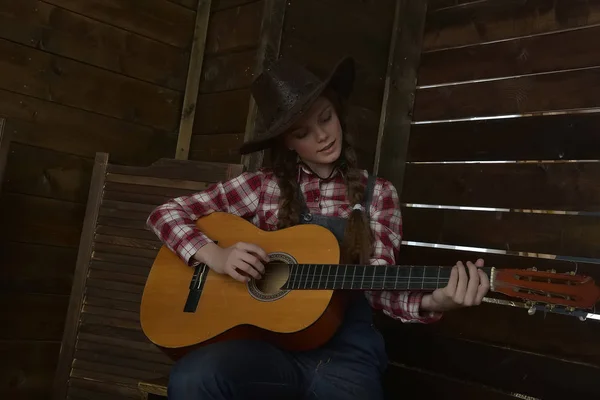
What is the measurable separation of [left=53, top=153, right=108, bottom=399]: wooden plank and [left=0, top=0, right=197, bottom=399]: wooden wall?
0.18 meters

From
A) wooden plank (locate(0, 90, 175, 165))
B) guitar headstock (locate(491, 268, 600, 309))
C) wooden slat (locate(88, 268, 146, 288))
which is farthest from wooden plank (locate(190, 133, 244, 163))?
guitar headstock (locate(491, 268, 600, 309))

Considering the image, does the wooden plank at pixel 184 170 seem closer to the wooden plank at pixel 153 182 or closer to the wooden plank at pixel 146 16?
the wooden plank at pixel 153 182

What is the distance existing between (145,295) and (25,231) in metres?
0.99

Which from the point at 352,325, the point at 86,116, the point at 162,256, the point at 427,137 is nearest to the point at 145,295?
the point at 162,256

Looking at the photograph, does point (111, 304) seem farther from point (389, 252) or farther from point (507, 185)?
point (507, 185)

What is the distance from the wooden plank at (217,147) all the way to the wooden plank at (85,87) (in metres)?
0.20

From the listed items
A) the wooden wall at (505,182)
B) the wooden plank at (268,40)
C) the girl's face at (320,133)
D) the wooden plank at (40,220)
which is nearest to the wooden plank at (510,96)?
the wooden wall at (505,182)

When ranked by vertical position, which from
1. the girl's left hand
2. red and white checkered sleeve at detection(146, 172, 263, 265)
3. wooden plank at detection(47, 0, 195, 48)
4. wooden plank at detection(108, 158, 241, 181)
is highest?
wooden plank at detection(47, 0, 195, 48)

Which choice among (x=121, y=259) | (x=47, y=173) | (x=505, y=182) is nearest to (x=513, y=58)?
(x=505, y=182)

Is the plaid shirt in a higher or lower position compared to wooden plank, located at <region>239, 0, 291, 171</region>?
lower

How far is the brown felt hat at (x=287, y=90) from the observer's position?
2.02m

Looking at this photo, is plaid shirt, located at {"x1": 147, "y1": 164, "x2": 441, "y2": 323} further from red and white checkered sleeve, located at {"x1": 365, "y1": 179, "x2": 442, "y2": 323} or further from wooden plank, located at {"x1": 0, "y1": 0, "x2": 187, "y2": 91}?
wooden plank, located at {"x1": 0, "y1": 0, "x2": 187, "y2": 91}

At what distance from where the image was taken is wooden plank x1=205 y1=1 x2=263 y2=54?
113 inches

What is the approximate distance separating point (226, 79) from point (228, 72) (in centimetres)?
3
